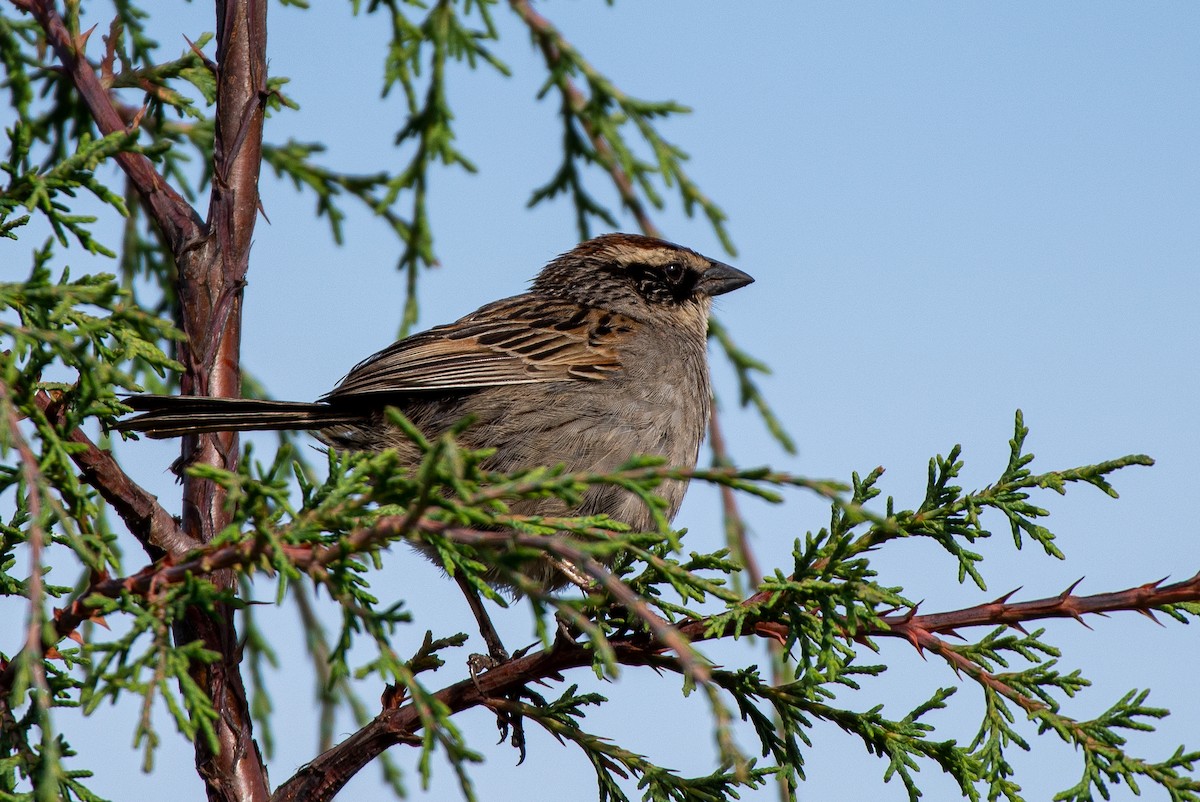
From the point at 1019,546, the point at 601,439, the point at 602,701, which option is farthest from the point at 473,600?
the point at 1019,546

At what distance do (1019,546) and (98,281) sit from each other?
199 cm

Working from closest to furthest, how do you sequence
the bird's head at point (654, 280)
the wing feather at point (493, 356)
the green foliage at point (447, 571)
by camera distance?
the green foliage at point (447, 571), the wing feather at point (493, 356), the bird's head at point (654, 280)

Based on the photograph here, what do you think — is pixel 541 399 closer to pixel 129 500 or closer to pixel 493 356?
pixel 493 356

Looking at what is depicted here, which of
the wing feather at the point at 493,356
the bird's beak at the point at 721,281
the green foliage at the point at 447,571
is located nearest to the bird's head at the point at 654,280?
the bird's beak at the point at 721,281

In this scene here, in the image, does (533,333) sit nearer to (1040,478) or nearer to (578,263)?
(578,263)

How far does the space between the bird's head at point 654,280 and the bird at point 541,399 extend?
0.71ft

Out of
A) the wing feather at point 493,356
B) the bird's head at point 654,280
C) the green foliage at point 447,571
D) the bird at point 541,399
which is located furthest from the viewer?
the bird's head at point 654,280

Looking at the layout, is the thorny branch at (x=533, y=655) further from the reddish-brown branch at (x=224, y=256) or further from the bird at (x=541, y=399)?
the bird at (x=541, y=399)

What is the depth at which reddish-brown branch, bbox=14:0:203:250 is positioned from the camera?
11.1ft

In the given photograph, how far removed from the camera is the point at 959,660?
283 cm

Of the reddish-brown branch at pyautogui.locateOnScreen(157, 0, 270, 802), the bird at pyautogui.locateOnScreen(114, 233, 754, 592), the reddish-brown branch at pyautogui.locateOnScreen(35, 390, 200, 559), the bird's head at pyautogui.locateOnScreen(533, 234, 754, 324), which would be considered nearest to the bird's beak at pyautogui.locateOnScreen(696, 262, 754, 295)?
the bird's head at pyautogui.locateOnScreen(533, 234, 754, 324)

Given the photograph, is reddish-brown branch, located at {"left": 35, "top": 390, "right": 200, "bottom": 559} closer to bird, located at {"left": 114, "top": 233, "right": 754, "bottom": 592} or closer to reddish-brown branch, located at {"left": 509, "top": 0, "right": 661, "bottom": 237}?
bird, located at {"left": 114, "top": 233, "right": 754, "bottom": 592}

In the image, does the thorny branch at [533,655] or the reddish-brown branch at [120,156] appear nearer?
the thorny branch at [533,655]

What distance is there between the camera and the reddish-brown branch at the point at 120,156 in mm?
3387
